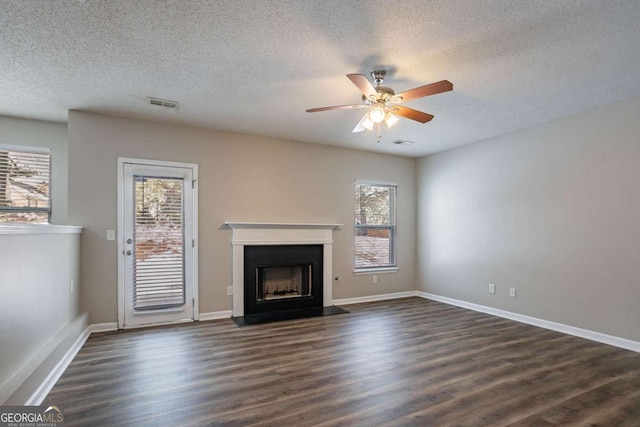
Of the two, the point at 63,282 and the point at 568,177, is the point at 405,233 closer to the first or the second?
the point at 568,177

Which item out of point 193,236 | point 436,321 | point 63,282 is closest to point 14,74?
point 63,282

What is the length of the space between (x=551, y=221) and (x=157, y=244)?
4959 mm

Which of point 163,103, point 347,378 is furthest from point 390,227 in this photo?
point 163,103

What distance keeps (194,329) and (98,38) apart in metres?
3.12

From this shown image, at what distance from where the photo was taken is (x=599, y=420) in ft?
7.07

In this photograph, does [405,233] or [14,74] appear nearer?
[14,74]

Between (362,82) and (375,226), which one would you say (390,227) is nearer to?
(375,226)

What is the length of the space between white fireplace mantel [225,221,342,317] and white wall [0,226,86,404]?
183 centimetres

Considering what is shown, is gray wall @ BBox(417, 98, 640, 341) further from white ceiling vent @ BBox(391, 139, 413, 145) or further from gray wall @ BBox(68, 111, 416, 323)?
gray wall @ BBox(68, 111, 416, 323)

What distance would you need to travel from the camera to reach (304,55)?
2627mm

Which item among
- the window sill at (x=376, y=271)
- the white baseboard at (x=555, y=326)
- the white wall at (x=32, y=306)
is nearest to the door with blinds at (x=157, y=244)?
the white wall at (x=32, y=306)

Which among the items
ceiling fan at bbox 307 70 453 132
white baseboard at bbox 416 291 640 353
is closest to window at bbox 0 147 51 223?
ceiling fan at bbox 307 70 453 132

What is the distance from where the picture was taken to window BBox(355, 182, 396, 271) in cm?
576

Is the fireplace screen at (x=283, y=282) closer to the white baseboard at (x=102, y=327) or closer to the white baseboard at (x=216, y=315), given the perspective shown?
the white baseboard at (x=216, y=315)
